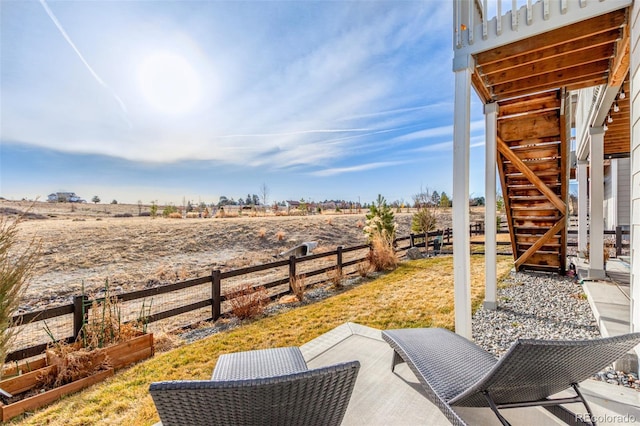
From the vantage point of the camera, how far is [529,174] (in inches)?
179

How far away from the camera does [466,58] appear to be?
283cm

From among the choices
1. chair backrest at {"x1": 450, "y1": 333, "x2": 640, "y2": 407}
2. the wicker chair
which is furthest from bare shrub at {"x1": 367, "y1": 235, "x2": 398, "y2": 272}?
the wicker chair

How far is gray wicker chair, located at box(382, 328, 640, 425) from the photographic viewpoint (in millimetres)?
1307

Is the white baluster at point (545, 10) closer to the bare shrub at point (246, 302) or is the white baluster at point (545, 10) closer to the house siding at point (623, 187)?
the bare shrub at point (246, 302)

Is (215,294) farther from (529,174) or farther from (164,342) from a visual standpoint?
(529,174)

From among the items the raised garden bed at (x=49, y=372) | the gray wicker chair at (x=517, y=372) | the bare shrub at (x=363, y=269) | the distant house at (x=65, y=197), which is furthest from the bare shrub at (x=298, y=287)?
the distant house at (x=65, y=197)

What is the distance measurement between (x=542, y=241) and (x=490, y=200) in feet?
6.53

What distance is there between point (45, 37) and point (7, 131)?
2.94 meters

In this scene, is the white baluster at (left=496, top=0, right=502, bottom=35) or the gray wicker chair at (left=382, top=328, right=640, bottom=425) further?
the white baluster at (left=496, top=0, right=502, bottom=35)

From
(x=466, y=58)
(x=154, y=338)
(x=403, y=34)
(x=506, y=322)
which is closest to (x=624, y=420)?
(x=506, y=322)

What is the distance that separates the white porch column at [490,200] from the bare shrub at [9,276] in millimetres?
4503

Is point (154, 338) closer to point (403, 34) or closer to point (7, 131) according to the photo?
point (7, 131)

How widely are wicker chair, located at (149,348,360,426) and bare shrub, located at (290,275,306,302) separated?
4.12 meters

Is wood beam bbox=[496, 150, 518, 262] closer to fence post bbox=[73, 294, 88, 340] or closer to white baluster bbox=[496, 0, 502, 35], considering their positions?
white baluster bbox=[496, 0, 502, 35]
